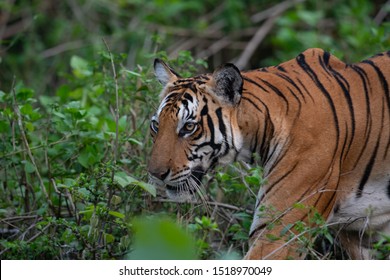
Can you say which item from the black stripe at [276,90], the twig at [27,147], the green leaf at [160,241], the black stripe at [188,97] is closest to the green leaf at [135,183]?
the black stripe at [188,97]

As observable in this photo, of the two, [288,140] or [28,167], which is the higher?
[288,140]

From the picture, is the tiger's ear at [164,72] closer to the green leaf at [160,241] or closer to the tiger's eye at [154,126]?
the tiger's eye at [154,126]

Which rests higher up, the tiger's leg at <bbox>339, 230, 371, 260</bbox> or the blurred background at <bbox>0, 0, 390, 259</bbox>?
the blurred background at <bbox>0, 0, 390, 259</bbox>

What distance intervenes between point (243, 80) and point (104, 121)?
67.2 inches

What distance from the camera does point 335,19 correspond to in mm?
9945

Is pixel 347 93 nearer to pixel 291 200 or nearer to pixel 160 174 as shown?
pixel 291 200

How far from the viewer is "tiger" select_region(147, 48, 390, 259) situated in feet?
14.3

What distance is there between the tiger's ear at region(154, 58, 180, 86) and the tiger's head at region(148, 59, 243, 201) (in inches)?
10.3

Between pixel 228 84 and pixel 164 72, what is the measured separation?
0.50 meters

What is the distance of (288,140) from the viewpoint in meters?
4.42

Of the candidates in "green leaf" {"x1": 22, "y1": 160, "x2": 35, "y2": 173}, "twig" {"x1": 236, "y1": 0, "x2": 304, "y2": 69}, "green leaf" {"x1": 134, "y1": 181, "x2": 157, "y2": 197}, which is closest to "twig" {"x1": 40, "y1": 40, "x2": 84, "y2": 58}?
"twig" {"x1": 236, "y1": 0, "x2": 304, "y2": 69}

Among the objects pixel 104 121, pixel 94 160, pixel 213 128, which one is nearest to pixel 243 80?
pixel 213 128

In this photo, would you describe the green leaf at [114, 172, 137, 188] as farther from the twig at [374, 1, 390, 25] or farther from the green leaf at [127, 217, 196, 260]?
the twig at [374, 1, 390, 25]

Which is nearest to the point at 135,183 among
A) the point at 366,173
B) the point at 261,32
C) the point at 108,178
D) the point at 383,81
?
the point at 108,178
